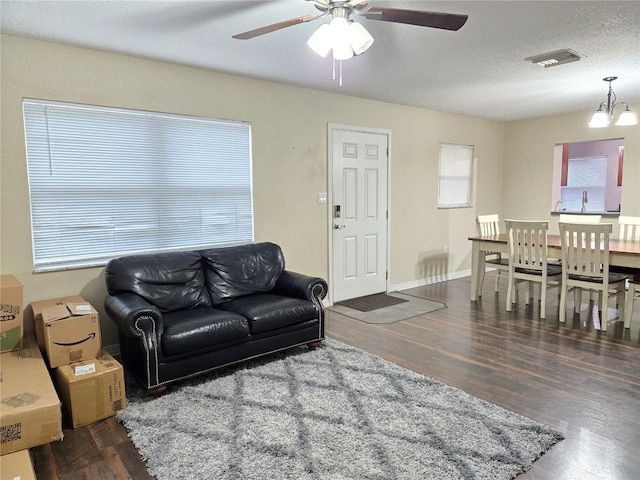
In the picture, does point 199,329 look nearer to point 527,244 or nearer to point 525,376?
point 525,376

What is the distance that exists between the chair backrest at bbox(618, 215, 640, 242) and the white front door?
2680 millimetres

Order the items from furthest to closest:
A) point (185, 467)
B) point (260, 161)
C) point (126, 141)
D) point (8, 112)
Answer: point (260, 161), point (126, 141), point (8, 112), point (185, 467)

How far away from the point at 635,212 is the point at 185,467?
6.10 meters

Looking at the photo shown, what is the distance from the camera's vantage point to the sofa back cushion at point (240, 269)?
11.8 ft

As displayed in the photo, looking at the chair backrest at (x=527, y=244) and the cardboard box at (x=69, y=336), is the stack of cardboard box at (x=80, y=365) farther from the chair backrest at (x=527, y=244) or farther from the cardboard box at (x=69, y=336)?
the chair backrest at (x=527, y=244)

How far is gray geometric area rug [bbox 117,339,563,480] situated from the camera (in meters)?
2.03

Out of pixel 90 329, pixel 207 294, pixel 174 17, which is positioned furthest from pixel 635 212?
pixel 90 329

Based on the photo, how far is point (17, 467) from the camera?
1.80 metres

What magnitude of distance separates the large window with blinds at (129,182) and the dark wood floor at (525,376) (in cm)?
148

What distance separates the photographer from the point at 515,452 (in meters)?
2.12

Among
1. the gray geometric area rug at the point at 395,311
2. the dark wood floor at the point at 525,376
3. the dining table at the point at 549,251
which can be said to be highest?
the dining table at the point at 549,251

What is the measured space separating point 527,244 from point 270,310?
9.50 feet

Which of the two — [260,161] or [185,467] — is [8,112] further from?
[185,467]

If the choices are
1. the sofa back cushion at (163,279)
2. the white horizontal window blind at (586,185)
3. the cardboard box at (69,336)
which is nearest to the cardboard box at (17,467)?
the cardboard box at (69,336)
